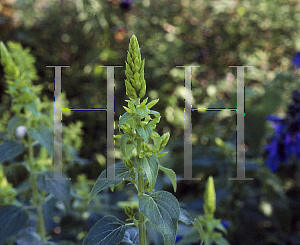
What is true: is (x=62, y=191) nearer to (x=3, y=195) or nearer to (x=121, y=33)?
(x=3, y=195)

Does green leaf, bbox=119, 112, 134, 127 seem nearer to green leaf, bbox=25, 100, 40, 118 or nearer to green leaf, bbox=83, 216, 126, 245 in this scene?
green leaf, bbox=83, 216, 126, 245

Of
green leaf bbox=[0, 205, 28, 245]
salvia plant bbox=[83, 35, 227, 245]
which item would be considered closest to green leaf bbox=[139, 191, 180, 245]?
salvia plant bbox=[83, 35, 227, 245]

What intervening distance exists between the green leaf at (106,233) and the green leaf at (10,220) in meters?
0.34

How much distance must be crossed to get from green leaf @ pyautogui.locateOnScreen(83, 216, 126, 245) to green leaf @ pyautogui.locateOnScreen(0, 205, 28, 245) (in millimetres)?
338

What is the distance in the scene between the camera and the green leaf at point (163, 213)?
39 centimetres

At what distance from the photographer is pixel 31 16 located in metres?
2.04

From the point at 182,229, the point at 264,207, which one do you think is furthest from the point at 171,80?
the point at 182,229

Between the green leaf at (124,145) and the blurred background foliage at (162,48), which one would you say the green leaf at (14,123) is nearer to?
the green leaf at (124,145)

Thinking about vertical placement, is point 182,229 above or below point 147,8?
below

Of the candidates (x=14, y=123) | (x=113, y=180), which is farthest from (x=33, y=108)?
(x=113, y=180)

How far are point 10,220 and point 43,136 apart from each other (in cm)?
21

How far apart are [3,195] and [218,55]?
164cm

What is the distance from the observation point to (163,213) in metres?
0.41

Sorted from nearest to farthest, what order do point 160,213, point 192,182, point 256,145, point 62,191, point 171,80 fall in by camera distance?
1. point 160,213
2. point 62,191
3. point 256,145
4. point 192,182
5. point 171,80
